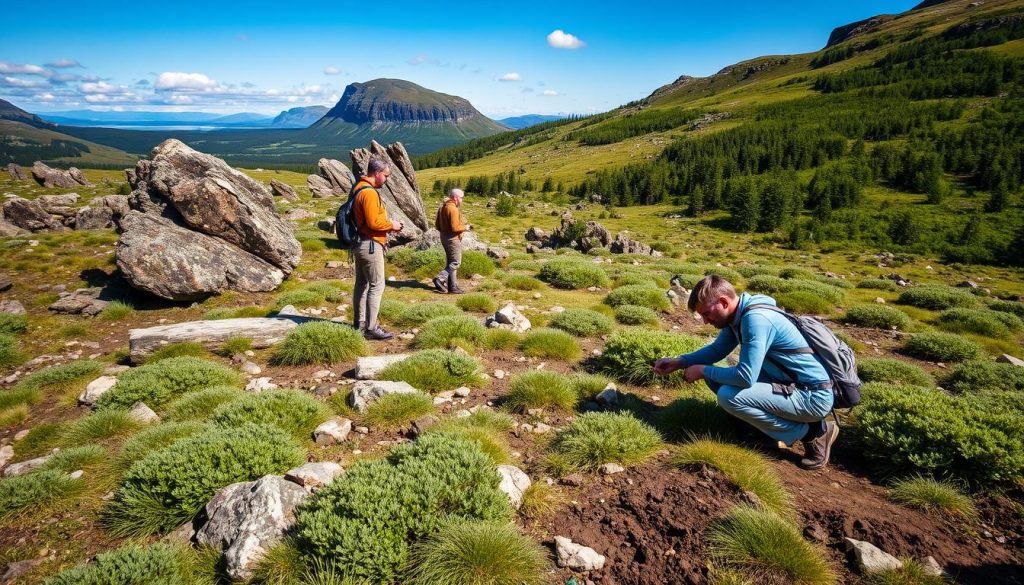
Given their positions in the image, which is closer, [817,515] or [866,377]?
[817,515]

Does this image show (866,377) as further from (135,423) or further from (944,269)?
(944,269)

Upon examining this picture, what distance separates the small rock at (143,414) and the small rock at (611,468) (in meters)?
6.59

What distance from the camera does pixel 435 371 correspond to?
290 inches

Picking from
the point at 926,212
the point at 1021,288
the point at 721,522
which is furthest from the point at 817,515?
the point at 926,212

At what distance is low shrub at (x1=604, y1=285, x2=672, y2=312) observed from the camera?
42.5 feet

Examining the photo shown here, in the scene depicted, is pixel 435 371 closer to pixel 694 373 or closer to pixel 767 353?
pixel 694 373

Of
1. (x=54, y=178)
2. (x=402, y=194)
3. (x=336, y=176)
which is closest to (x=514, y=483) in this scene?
(x=402, y=194)

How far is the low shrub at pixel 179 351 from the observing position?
8.46m

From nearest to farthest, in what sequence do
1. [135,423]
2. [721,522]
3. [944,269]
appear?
[721,522] < [135,423] < [944,269]

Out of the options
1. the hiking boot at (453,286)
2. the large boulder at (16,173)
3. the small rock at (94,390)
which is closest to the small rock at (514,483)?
the small rock at (94,390)

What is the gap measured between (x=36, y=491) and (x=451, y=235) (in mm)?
11170

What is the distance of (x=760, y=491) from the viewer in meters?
4.48

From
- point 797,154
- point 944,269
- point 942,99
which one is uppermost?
point 942,99

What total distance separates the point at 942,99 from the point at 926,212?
107670mm
